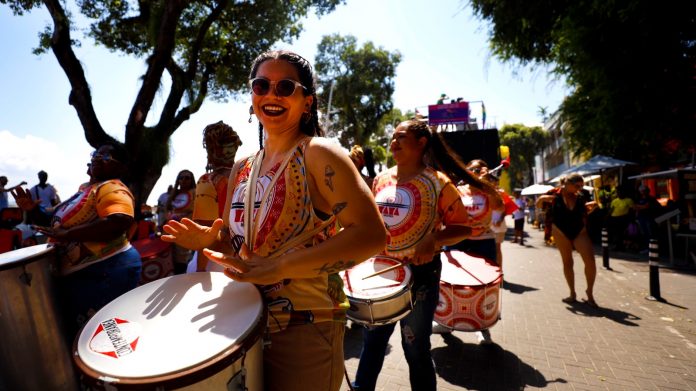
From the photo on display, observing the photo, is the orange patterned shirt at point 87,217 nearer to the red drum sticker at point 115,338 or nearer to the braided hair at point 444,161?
the red drum sticker at point 115,338

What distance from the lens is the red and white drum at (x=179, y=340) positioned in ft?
3.32

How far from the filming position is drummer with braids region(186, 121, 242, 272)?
2837mm

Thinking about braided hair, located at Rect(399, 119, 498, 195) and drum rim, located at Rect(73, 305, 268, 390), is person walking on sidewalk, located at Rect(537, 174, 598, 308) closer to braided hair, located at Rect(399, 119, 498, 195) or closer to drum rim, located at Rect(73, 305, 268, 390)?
braided hair, located at Rect(399, 119, 498, 195)

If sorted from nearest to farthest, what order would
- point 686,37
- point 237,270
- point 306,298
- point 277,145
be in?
point 237,270 < point 306,298 < point 277,145 < point 686,37

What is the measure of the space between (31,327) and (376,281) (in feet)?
7.33

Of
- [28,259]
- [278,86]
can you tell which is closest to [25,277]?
[28,259]

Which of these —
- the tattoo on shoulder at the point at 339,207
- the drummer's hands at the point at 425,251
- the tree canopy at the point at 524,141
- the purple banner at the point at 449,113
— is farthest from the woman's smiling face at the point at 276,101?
the tree canopy at the point at 524,141

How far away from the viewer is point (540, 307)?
575 cm

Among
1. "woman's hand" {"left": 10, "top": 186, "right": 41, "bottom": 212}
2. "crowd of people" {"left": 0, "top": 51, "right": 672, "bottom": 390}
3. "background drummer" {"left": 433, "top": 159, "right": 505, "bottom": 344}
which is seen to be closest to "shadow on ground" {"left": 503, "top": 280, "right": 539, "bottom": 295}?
"background drummer" {"left": 433, "top": 159, "right": 505, "bottom": 344}

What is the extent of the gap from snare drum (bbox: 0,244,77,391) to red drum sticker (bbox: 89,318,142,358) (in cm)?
164

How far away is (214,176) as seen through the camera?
3.03 meters

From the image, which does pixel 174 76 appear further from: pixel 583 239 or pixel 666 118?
pixel 666 118

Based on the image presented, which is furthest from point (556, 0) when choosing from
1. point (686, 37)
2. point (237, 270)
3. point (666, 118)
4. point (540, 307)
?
point (237, 270)

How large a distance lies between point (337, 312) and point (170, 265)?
3.98 metres
